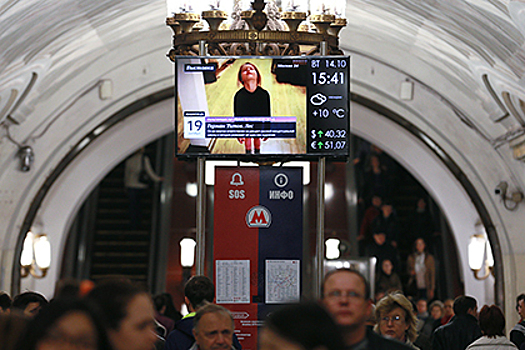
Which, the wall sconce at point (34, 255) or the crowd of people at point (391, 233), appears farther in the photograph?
the crowd of people at point (391, 233)

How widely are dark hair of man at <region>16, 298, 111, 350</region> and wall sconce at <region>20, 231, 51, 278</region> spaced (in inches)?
385

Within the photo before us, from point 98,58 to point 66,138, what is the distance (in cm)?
118

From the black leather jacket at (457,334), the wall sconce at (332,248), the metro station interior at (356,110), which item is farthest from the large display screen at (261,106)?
the wall sconce at (332,248)

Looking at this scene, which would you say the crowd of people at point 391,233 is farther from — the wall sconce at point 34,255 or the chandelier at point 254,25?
the chandelier at point 254,25

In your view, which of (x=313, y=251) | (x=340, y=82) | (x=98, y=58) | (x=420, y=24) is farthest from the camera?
(x=313, y=251)

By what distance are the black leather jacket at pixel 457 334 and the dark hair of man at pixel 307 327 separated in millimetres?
5058

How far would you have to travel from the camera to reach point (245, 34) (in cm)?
761

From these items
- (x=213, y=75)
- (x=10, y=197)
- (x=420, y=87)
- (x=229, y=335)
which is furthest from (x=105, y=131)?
(x=229, y=335)

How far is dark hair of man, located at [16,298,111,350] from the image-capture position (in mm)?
2549

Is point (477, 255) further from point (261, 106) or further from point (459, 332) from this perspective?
point (261, 106)

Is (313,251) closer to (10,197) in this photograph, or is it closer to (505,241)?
(505,241)

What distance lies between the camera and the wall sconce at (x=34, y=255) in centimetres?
1223

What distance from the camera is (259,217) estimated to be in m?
7.80

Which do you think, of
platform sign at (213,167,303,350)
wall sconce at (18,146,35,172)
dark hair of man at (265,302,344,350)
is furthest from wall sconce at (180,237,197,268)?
dark hair of man at (265,302,344,350)
